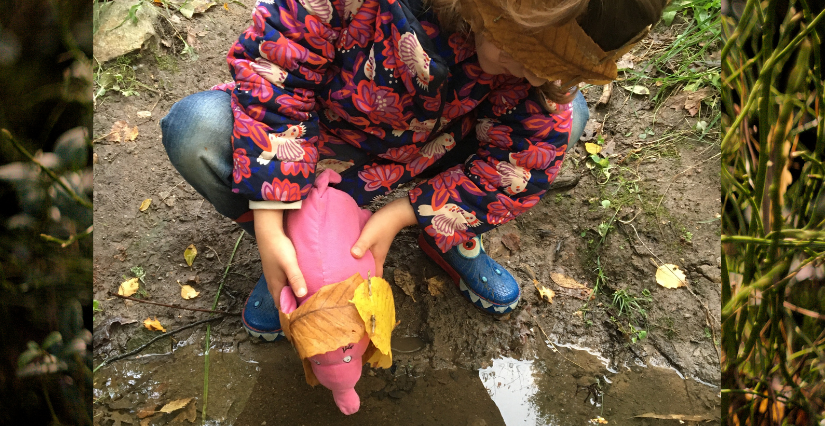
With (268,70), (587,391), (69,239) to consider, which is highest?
(69,239)

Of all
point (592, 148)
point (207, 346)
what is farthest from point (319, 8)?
point (592, 148)

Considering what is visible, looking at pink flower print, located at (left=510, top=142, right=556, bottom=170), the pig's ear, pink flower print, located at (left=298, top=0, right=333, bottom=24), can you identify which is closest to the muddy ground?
the pig's ear

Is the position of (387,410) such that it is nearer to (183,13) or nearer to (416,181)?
(416,181)

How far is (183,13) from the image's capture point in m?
2.31

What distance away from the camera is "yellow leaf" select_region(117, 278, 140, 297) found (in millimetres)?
1627

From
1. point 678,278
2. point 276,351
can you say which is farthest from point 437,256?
point 678,278

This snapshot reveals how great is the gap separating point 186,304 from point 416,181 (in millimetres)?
924

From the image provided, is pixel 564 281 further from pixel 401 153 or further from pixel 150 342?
pixel 150 342

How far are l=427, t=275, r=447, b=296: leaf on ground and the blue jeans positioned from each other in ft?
2.39

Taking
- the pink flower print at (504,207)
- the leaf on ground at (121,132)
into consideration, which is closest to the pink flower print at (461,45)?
the pink flower print at (504,207)

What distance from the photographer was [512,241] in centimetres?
191

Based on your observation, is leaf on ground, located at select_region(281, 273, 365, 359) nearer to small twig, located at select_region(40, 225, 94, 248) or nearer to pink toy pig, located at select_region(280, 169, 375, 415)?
pink toy pig, located at select_region(280, 169, 375, 415)

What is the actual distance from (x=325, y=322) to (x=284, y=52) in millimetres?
630

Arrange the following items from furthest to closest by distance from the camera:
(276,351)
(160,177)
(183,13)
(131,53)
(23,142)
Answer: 1. (183,13)
2. (131,53)
3. (160,177)
4. (276,351)
5. (23,142)
